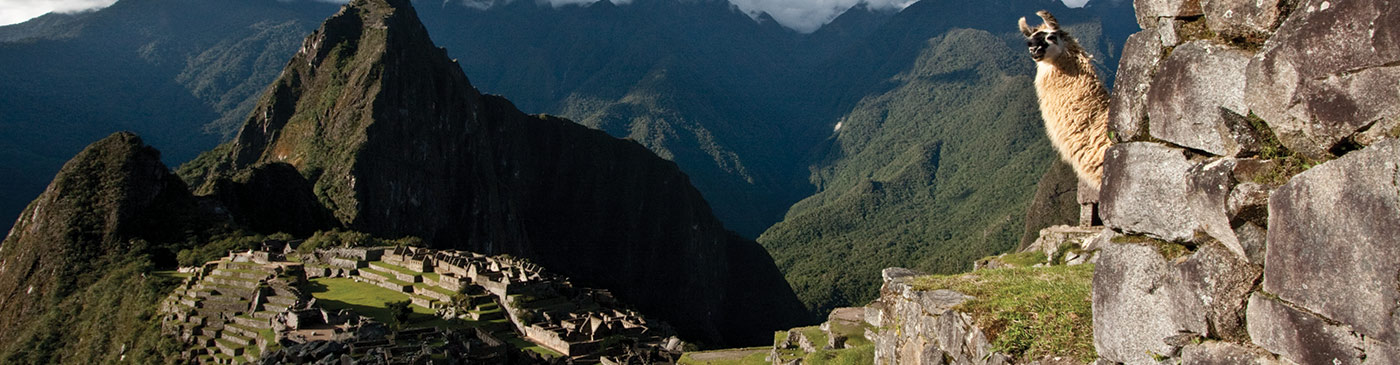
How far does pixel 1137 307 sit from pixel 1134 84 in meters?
1.36

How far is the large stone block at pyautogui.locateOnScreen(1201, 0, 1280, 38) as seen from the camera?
439cm

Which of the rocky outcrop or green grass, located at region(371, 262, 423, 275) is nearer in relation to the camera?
the rocky outcrop

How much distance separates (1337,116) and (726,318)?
469ft

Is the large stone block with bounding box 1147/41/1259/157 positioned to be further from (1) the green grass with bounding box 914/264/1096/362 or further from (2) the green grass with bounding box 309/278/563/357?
(2) the green grass with bounding box 309/278/563/357

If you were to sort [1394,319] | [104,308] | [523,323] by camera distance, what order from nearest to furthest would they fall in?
[1394,319]
[523,323]
[104,308]

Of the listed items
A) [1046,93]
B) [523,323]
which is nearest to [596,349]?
[523,323]

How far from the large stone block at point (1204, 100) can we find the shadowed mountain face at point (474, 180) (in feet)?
250

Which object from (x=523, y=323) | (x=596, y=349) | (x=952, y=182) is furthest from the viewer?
(x=952, y=182)

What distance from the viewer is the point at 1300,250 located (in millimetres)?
4000

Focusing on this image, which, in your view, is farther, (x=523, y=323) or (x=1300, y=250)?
(x=523, y=323)

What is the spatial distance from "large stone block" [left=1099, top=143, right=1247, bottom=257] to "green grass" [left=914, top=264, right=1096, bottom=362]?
935 mm

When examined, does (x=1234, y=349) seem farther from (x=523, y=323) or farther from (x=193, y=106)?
→ (x=193, y=106)

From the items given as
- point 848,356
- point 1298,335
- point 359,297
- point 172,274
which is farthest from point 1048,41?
point 172,274

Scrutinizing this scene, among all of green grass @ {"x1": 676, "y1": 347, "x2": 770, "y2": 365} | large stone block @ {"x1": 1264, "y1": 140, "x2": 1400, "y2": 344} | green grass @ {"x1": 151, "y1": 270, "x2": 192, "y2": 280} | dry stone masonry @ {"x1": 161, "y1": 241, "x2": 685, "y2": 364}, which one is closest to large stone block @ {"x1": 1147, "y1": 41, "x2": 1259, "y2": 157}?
large stone block @ {"x1": 1264, "y1": 140, "x2": 1400, "y2": 344}
